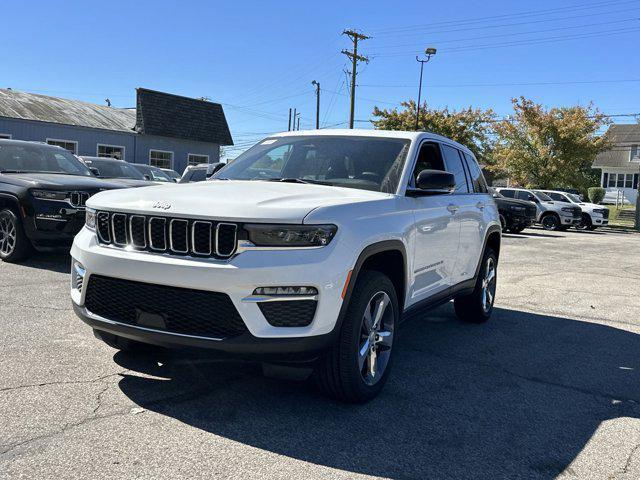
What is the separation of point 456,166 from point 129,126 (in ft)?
89.0

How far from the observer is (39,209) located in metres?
8.02

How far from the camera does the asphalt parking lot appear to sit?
3035 millimetres

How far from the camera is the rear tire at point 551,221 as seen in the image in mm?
27500

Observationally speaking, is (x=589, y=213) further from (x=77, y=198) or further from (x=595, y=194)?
(x=77, y=198)

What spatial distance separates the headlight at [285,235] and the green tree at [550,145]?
36.7 m

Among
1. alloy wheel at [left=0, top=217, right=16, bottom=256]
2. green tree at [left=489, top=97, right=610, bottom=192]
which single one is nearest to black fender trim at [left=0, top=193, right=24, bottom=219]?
alloy wheel at [left=0, top=217, right=16, bottom=256]

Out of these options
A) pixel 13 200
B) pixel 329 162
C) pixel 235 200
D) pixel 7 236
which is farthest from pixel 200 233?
pixel 7 236

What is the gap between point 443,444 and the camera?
3379 mm

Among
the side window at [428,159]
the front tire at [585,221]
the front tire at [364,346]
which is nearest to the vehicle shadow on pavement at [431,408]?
the front tire at [364,346]

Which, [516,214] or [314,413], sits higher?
[516,214]

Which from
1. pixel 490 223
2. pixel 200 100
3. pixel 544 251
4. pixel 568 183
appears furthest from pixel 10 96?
pixel 568 183

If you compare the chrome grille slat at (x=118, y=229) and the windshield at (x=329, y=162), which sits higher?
the windshield at (x=329, y=162)

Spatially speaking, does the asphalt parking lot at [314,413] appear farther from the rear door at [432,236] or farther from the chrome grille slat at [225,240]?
the chrome grille slat at [225,240]

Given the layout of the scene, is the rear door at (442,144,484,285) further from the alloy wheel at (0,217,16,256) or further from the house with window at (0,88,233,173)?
the house with window at (0,88,233,173)
